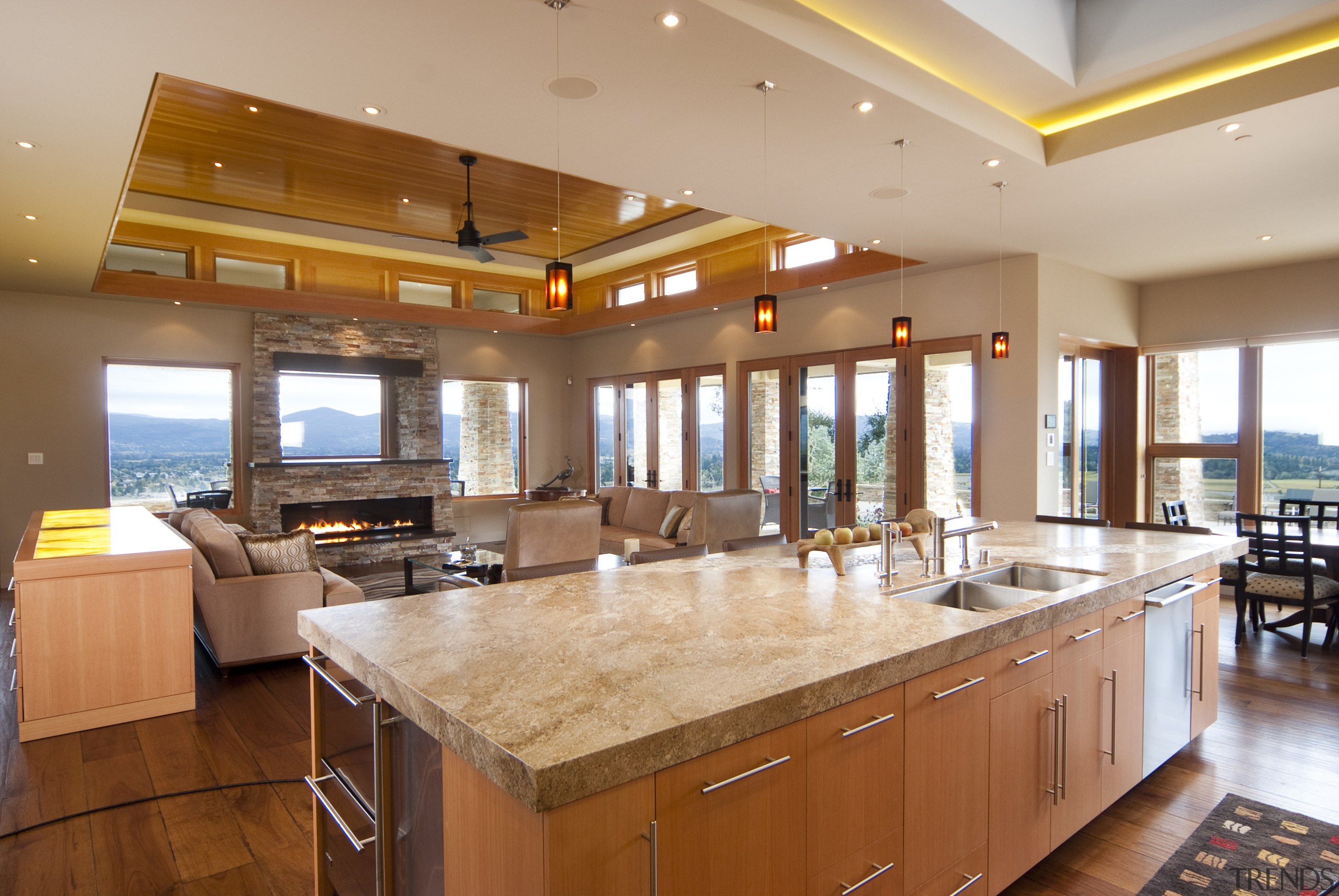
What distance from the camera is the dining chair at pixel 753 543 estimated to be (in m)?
3.81

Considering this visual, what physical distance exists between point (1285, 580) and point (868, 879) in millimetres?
4962

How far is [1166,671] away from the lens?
3023 mm

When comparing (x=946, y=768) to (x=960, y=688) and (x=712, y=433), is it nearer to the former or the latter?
(x=960, y=688)

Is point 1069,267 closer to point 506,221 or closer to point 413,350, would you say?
point 506,221

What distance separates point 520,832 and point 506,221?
24.0 feet

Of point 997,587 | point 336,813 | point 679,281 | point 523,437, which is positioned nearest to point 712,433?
point 679,281

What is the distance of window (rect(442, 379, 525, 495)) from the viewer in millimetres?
9859

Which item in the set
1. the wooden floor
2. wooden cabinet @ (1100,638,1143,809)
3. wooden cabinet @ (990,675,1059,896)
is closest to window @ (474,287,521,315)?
the wooden floor

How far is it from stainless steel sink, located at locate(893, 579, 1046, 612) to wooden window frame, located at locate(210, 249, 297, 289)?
806 centimetres

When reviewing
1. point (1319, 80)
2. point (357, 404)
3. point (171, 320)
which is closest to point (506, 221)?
point (357, 404)

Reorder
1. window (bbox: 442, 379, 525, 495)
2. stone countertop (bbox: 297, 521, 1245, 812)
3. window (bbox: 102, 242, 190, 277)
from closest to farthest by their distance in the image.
A: 1. stone countertop (bbox: 297, 521, 1245, 812)
2. window (bbox: 102, 242, 190, 277)
3. window (bbox: 442, 379, 525, 495)

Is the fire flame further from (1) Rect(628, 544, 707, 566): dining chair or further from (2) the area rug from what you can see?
Result: (2) the area rug

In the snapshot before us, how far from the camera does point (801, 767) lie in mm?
1559

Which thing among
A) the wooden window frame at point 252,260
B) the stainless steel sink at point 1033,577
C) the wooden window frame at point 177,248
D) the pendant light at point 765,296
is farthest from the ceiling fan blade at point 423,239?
the stainless steel sink at point 1033,577
